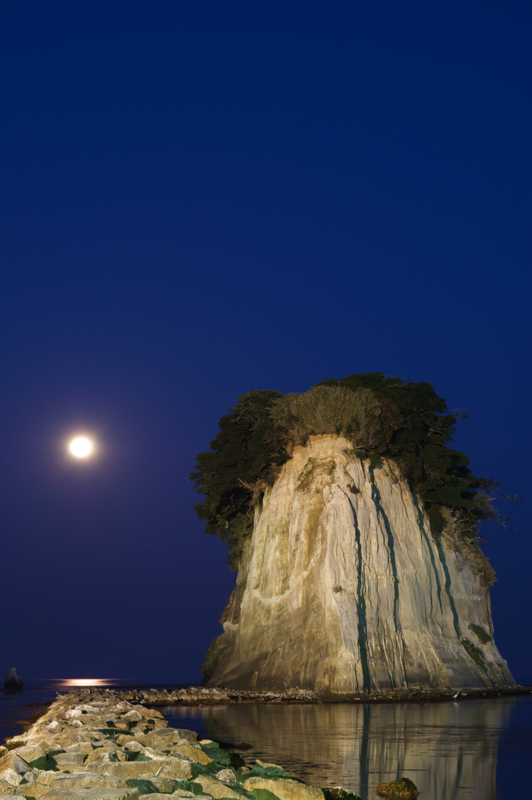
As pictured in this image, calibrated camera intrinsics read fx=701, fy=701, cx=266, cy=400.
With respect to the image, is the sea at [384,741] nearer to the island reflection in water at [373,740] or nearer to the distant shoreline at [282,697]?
the island reflection in water at [373,740]

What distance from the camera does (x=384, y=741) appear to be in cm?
1495

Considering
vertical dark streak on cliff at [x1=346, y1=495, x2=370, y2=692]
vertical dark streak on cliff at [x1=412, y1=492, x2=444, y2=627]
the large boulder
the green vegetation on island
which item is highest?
the green vegetation on island

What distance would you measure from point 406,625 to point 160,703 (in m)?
11.8

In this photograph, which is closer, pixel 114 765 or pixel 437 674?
pixel 114 765

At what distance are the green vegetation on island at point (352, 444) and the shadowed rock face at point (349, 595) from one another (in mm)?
852

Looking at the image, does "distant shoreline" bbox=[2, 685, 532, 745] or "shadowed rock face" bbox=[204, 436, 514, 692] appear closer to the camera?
"distant shoreline" bbox=[2, 685, 532, 745]

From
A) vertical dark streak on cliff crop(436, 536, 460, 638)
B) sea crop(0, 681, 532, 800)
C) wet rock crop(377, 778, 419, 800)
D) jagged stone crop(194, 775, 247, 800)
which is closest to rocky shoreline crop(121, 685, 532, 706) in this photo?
sea crop(0, 681, 532, 800)

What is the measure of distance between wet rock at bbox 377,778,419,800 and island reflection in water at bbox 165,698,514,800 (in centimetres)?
19

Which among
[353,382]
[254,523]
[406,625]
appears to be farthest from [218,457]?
[406,625]

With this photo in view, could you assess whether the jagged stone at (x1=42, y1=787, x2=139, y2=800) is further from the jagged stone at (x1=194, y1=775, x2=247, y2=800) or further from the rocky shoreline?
the rocky shoreline

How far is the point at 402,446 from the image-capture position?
35.9 metres

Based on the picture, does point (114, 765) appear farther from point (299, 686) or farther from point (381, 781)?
point (299, 686)

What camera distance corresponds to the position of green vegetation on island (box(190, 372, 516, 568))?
34.8 meters

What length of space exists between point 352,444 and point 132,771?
1040 inches
